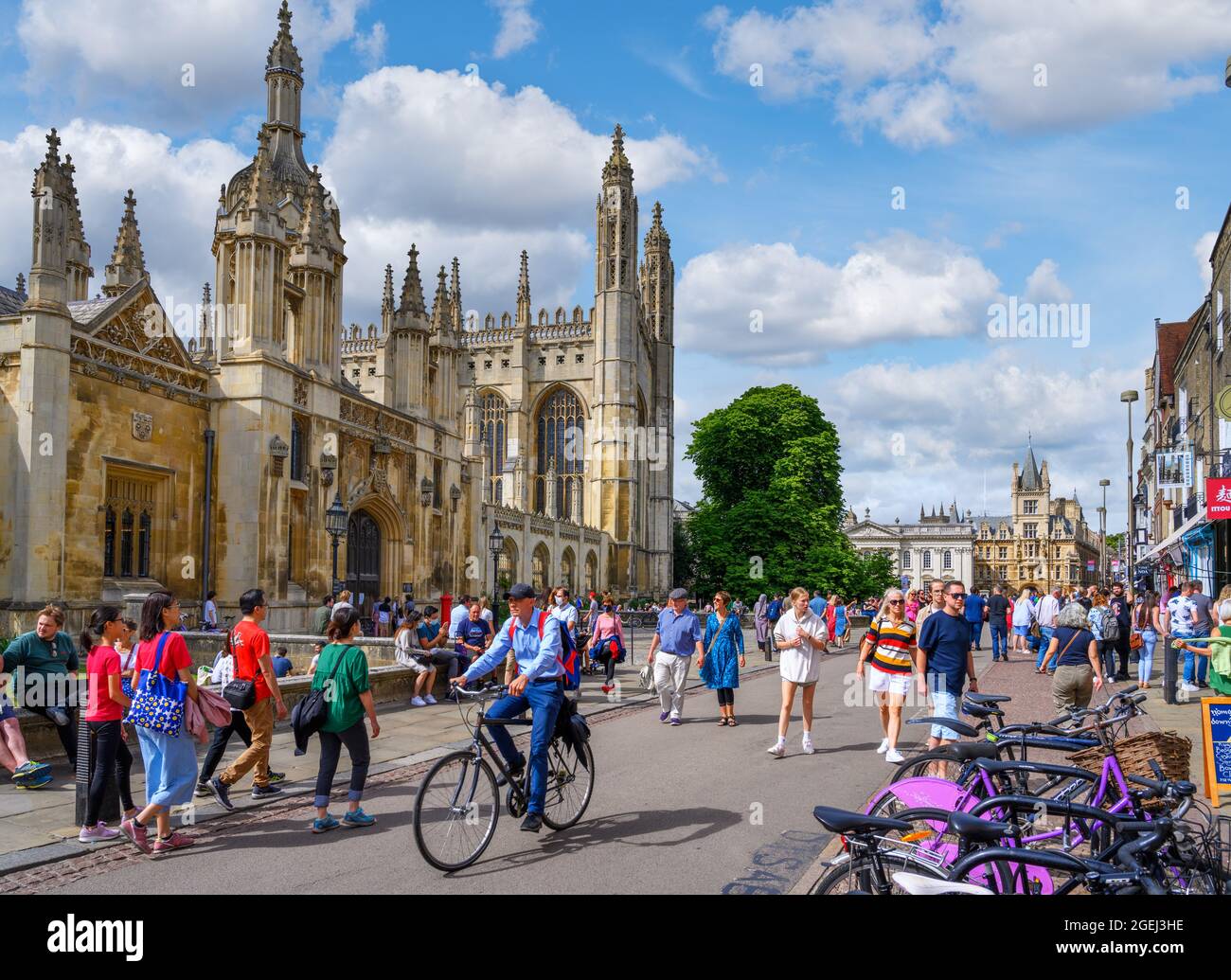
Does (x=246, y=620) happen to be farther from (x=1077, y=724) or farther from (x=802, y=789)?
(x=1077, y=724)

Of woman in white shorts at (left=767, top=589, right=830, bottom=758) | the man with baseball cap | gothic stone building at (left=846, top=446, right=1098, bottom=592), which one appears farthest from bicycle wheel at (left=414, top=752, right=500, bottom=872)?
gothic stone building at (left=846, top=446, right=1098, bottom=592)

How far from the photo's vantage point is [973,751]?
518 centimetres

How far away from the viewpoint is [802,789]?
26.6ft

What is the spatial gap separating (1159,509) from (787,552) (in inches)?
574

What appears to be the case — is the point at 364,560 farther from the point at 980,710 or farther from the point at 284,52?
the point at 980,710

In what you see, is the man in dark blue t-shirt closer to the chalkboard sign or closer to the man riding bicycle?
the chalkboard sign

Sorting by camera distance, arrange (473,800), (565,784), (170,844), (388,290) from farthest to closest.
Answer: (388,290)
(565,784)
(170,844)
(473,800)

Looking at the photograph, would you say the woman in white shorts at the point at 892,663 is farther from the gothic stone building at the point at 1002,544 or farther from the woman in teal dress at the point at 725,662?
the gothic stone building at the point at 1002,544

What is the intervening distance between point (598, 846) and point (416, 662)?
794 cm

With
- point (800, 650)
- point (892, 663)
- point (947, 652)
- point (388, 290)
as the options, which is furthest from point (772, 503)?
point (947, 652)

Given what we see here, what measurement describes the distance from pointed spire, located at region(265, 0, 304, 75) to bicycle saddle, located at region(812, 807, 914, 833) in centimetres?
2550

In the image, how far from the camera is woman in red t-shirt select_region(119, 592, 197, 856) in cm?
618

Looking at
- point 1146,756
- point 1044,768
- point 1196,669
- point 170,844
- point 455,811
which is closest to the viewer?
point 1044,768
